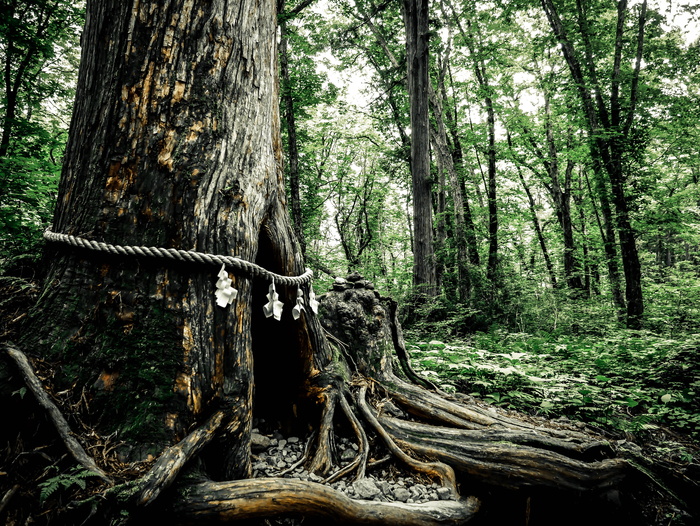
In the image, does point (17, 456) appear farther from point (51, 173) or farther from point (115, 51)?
point (51, 173)

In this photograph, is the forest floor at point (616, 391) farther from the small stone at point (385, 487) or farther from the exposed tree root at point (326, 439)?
the exposed tree root at point (326, 439)

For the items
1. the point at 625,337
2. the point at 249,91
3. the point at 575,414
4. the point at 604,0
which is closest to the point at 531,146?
the point at 604,0

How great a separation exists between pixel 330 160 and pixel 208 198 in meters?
15.9

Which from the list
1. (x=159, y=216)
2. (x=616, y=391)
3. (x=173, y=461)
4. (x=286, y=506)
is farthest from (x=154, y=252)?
(x=616, y=391)

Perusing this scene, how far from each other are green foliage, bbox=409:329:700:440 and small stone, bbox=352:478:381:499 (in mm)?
1812

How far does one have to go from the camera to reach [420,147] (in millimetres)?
7801

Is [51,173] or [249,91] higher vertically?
[51,173]

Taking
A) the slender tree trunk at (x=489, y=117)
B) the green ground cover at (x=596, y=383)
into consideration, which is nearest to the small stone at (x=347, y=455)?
the green ground cover at (x=596, y=383)

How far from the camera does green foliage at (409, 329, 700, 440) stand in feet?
10.7

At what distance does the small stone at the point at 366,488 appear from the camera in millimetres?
1863

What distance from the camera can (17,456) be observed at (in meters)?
1.27

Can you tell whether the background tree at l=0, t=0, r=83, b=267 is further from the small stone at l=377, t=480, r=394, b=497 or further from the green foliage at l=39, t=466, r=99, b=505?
the small stone at l=377, t=480, r=394, b=497

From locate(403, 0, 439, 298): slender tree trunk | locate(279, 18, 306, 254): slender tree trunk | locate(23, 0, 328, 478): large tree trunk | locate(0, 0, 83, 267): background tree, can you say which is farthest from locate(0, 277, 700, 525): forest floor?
locate(279, 18, 306, 254): slender tree trunk

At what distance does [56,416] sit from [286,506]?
1003 millimetres
